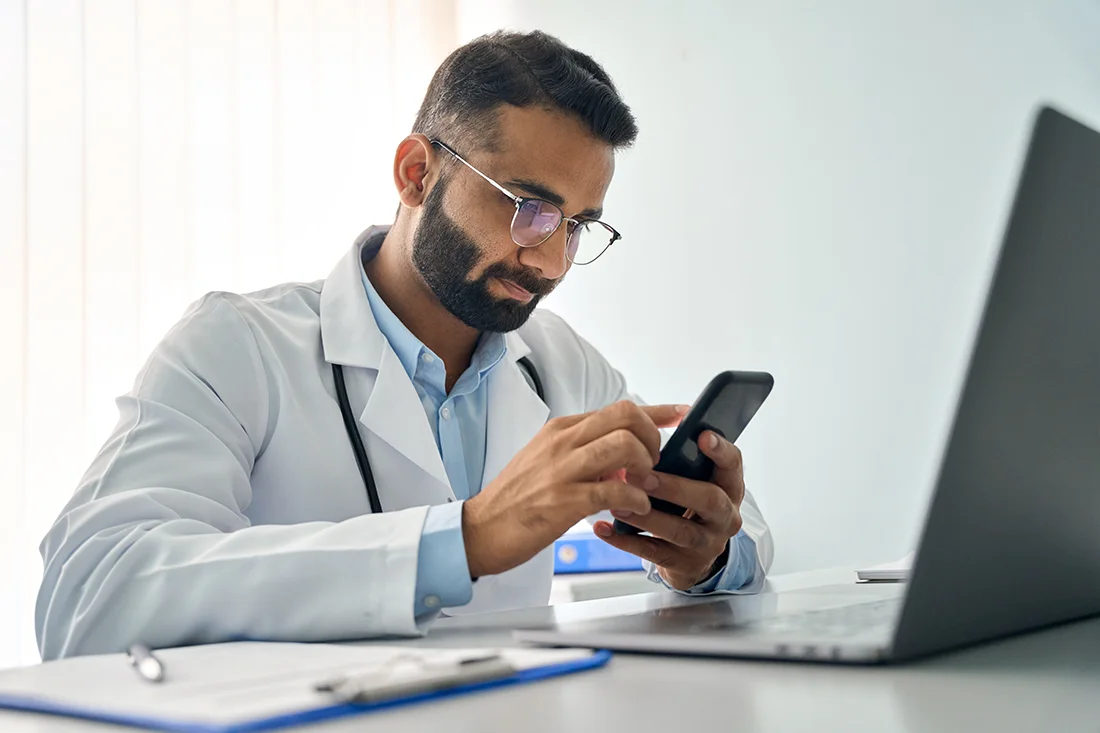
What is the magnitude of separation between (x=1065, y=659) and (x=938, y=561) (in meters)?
0.15

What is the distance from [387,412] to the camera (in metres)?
1.40

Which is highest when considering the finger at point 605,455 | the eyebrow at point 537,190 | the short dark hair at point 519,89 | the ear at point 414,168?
the short dark hair at point 519,89

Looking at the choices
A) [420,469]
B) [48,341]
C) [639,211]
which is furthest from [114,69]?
[420,469]

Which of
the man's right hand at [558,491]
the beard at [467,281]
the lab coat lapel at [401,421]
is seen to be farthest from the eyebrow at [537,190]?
the man's right hand at [558,491]

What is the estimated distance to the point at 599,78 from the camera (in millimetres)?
1665

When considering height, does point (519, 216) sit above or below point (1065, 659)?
above

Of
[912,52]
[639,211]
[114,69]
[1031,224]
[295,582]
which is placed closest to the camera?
[1031,224]

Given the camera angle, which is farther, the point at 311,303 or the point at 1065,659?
the point at 311,303

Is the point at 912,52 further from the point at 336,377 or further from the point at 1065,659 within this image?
the point at 1065,659

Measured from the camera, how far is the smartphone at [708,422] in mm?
1000

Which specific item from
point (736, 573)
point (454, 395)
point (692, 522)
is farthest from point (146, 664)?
point (454, 395)

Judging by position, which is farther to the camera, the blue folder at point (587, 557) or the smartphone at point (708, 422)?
the blue folder at point (587, 557)

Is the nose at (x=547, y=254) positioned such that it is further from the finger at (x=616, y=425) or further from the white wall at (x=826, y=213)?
the white wall at (x=826, y=213)

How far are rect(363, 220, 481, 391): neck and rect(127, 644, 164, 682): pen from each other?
988 mm
